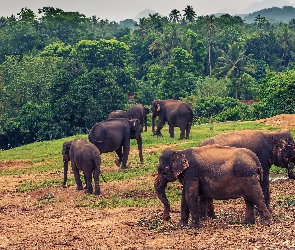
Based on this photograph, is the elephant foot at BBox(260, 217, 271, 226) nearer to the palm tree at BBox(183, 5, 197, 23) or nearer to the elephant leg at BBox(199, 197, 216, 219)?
the elephant leg at BBox(199, 197, 216, 219)

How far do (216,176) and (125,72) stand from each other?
5190 cm

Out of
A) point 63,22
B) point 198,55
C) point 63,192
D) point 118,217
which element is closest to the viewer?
point 118,217

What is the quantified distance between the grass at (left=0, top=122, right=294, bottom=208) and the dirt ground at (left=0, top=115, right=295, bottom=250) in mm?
513

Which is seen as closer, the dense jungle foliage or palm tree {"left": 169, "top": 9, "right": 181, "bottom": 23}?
the dense jungle foliage

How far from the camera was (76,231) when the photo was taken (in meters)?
12.9

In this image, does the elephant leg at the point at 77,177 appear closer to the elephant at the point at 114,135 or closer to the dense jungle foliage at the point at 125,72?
the elephant at the point at 114,135

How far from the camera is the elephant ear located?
12195mm

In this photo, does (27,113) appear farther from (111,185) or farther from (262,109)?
(111,185)

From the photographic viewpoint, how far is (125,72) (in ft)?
208

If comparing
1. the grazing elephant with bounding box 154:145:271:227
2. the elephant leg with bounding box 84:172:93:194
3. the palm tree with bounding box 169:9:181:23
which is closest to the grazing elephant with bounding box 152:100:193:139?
the elephant leg with bounding box 84:172:93:194

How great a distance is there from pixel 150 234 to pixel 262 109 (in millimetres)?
33127

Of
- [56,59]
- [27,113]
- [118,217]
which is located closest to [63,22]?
[56,59]

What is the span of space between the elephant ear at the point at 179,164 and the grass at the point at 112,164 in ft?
10.8

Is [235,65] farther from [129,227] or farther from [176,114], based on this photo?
[129,227]
